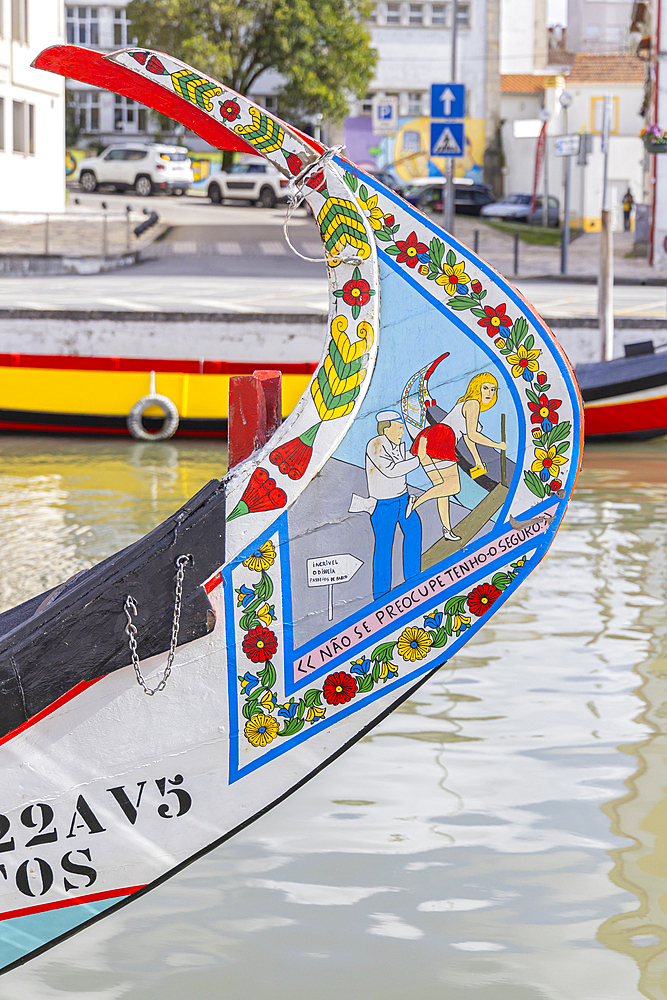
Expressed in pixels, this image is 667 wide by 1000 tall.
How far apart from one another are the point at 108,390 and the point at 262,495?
10.3 meters

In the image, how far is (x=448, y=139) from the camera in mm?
17641

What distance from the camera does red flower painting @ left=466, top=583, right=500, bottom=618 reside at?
11.1 ft

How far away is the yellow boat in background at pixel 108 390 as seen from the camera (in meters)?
13.1

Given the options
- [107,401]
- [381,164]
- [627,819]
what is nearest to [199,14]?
[381,164]

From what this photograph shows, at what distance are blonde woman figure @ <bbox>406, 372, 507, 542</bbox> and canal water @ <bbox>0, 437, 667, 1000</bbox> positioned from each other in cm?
131

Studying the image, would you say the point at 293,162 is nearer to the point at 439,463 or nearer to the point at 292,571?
the point at 439,463

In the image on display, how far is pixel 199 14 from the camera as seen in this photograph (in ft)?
148

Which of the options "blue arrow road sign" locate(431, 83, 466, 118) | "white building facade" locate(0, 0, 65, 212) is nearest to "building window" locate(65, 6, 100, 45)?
"white building facade" locate(0, 0, 65, 212)

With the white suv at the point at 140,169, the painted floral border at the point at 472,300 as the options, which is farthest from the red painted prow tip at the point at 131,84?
the white suv at the point at 140,169

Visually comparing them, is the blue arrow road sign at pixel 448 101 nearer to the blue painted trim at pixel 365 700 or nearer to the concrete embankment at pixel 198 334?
the concrete embankment at pixel 198 334

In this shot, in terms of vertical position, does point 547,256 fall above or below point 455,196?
below

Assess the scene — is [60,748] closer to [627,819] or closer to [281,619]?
[281,619]

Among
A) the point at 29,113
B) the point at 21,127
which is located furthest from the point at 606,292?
the point at 29,113

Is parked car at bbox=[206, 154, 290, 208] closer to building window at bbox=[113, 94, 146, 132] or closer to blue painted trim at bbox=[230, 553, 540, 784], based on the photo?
building window at bbox=[113, 94, 146, 132]
